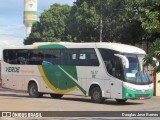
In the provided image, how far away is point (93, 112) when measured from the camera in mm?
18609

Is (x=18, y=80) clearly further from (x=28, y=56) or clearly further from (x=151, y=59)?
(x=151, y=59)

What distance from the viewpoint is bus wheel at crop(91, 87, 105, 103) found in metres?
23.7

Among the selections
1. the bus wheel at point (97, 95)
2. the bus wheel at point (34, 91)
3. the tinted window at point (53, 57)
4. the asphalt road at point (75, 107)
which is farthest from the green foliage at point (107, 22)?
the bus wheel at point (34, 91)

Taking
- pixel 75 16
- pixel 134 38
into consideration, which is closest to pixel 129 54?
pixel 134 38

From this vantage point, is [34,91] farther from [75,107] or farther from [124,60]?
[124,60]

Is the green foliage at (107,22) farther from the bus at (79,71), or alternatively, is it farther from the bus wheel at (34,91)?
the bus wheel at (34,91)

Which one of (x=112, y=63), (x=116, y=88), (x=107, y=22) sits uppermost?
(x=107, y=22)

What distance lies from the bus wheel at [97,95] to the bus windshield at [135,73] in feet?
6.27

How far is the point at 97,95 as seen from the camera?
23.9 metres

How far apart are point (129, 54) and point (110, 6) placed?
507 inches

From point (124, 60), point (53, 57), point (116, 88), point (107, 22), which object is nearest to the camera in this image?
point (124, 60)

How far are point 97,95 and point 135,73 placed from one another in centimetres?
243

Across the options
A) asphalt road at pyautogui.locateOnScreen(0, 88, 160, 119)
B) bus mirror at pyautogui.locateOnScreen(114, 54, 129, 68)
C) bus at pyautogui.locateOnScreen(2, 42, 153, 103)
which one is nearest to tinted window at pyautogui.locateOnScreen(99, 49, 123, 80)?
bus at pyautogui.locateOnScreen(2, 42, 153, 103)

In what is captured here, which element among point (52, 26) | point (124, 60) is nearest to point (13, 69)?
point (124, 60)
